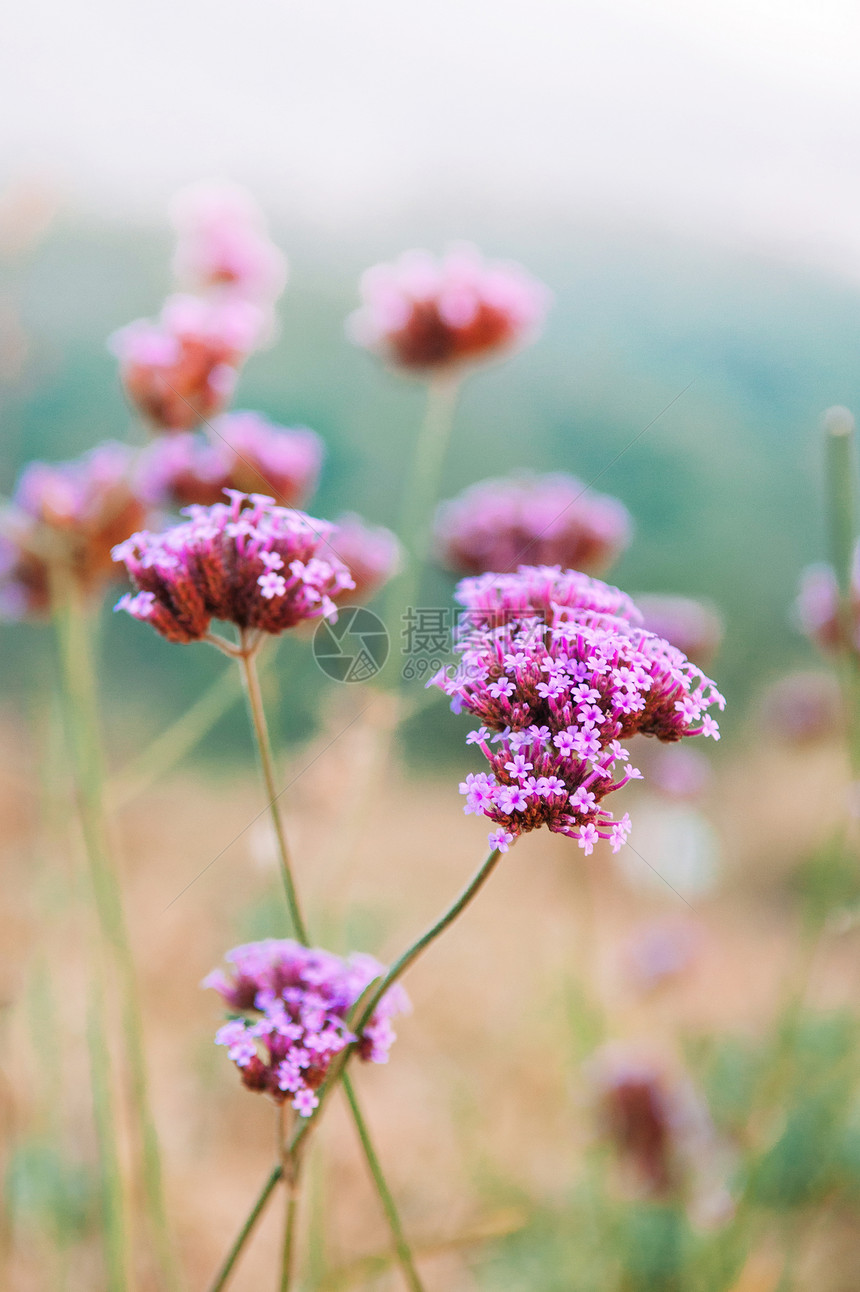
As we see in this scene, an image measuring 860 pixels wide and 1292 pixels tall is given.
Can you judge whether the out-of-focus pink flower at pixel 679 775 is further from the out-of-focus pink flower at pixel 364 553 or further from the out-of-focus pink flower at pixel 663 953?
the out-of-focus pink flower at pixel 364 553

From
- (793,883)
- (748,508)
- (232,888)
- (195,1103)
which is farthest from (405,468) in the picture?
(195,1103)

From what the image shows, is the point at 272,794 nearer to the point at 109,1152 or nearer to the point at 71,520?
the point at 109,1152

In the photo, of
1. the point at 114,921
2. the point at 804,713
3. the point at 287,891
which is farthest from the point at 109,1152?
the point at 804,713

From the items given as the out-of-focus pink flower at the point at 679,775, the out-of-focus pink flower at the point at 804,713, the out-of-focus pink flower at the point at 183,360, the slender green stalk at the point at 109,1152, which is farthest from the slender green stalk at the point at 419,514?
the out-of-focus pink flower at the point at 804,713

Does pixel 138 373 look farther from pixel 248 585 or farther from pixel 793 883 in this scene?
pixel 793 883

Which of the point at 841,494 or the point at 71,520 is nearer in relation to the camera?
the point at 841,494

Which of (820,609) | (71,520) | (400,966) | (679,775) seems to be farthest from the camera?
(679,775)

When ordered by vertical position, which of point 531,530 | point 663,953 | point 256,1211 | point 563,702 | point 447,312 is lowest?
point 256,1211

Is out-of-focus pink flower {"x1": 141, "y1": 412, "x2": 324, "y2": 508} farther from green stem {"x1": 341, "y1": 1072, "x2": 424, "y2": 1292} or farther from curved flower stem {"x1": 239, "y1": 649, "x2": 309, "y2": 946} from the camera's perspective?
green stem {"x1": 341, "y1": 1072, "x2": 424, "y2": 1292}
